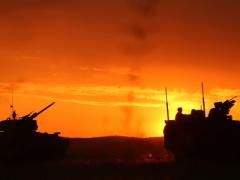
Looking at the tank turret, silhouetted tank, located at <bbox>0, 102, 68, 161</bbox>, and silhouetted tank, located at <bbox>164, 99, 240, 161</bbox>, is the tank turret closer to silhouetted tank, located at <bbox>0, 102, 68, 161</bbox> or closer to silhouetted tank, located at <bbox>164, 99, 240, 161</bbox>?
silhouetted tank, located at <bbox>0, 102, 68, 161</bbox>

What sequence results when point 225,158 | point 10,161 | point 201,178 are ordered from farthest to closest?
point 10,161, point 225,158, point 201,178

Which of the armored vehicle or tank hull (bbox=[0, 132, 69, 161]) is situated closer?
the armored vehicle

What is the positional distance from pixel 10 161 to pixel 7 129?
3.45 m

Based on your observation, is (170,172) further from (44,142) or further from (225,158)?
(44,142)

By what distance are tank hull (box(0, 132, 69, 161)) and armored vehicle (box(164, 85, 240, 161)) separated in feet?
54.2

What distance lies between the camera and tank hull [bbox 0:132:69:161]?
5672 centimetres

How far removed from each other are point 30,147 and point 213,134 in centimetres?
1934

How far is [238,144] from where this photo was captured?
152 feet

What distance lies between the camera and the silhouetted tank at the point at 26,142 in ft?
186

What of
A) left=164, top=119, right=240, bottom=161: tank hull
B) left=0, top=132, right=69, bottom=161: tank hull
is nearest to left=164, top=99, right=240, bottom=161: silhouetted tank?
left=164, top=119, right=240, bottom=161: tank hull

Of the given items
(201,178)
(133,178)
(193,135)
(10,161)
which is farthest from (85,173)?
(10,161)

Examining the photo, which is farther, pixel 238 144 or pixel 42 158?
→ pixel 42 158

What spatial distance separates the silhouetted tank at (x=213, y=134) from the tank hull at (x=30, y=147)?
1653cm

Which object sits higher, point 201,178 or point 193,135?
point 193,135
